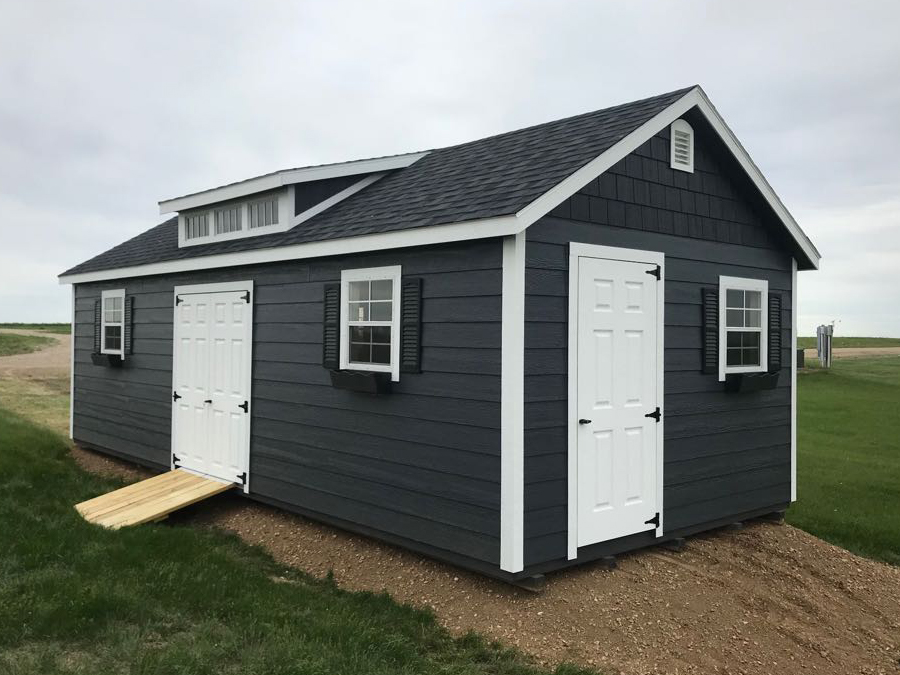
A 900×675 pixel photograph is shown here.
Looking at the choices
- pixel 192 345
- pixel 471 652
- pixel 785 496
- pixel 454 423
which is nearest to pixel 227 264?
pixel 192 345

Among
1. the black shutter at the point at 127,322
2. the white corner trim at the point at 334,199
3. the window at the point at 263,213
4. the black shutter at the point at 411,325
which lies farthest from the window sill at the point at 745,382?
the black shutter at the point at 127,322

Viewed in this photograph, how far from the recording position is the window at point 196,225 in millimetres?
10453

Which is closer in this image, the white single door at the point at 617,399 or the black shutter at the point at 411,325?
the white single door at the point at 617,399

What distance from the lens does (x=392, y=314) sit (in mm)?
6852

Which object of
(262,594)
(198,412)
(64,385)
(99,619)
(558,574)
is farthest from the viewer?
(64,385)

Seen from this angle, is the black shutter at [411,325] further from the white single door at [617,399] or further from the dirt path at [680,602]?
the dirt path at [680,602]

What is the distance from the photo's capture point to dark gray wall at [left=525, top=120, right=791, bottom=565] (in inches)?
237

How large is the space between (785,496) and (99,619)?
Result: 697 cm

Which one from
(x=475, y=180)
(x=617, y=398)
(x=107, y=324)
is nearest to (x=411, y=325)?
(x=475, y=180)

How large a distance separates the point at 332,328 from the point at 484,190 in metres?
2.03

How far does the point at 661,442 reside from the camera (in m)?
7.09

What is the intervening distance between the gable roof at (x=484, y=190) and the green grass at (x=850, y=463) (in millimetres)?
3149

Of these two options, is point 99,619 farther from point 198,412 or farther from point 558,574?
point 198,412

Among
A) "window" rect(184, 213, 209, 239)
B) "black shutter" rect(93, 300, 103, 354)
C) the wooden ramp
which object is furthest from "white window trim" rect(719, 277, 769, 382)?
"black shutter" rect(93, 300, 103, 354)
